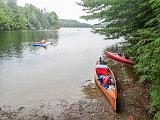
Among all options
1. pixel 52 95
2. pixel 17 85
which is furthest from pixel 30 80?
pixel 52 95

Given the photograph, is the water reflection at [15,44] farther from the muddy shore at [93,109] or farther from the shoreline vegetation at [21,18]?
the shoreline vegetation at [21,18]

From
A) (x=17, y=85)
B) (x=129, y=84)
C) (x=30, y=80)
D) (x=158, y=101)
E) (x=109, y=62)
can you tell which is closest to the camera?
(x=158, y=101)

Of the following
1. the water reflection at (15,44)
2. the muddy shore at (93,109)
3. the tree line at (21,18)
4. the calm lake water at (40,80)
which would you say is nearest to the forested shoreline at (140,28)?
the muddy shore at (93,109)

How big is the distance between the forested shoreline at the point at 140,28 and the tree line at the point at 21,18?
79.8m

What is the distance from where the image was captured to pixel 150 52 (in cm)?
1103

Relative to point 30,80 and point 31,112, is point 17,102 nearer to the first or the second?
point 31,112

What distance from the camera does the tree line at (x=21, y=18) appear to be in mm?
106619

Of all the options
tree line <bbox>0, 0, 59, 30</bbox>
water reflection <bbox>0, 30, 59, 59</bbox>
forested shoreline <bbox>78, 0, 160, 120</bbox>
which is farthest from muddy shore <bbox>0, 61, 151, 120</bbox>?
tree line <bbox>0, 0, 59, 30</bbox>

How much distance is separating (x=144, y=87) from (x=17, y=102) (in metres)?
9.27

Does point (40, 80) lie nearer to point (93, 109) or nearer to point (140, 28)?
point (93, 109)

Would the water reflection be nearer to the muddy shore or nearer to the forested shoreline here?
the forested shoreline

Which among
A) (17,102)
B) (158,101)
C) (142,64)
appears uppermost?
(142,64)

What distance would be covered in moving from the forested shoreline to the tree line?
262 feet

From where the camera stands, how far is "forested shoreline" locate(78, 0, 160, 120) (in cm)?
1111
